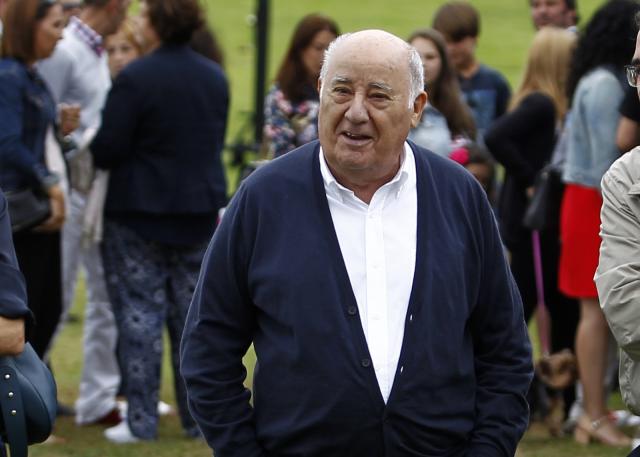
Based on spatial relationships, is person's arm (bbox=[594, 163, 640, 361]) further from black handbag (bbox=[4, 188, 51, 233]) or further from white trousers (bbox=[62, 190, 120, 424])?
white trousers (bbox=[62, 190, 120, 424])

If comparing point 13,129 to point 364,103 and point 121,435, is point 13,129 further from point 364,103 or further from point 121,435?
point 364,103

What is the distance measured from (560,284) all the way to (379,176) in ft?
12.1

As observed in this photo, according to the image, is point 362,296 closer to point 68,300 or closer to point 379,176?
point 379,176

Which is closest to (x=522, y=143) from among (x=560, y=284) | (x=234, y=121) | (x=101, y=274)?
(x=560, y=284)

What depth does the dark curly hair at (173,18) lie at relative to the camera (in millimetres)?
7066

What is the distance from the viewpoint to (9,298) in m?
4.21

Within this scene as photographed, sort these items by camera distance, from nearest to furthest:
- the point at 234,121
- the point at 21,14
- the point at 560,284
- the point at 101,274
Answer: the point at 21,14 → the point at 560,284 → the point at 101,274 → the point at 234,121

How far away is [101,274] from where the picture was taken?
7.82 m

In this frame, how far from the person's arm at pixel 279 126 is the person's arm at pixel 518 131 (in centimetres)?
110

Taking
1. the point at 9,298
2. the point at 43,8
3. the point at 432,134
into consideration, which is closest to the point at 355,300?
the point at 9,298

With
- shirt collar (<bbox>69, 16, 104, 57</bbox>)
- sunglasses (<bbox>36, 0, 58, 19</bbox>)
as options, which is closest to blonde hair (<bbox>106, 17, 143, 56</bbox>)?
shirt collar (<bbox>69, 16, 104, 57</bbox>)

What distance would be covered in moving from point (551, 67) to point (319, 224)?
4140 mm

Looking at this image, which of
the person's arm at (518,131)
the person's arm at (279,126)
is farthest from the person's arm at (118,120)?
the person's arm at (518,131)

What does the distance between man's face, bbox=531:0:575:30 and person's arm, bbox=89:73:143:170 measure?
311cm
